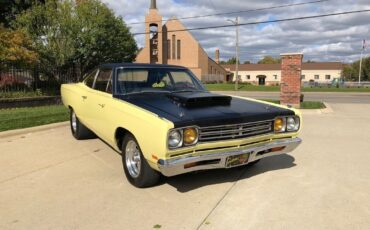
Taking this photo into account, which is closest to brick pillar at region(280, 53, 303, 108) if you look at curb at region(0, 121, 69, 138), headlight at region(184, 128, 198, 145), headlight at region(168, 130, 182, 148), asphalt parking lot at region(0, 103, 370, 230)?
asphalt parking lot at region(0, 103, 370, 230)

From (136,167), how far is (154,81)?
1554 mm

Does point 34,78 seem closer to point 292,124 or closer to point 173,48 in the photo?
point 292,124

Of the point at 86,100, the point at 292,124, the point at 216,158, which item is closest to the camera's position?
the point at 216,158

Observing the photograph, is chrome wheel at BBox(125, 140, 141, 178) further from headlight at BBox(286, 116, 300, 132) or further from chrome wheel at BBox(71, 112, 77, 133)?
chrome wheel at BBox(71, 112, 77, 133)

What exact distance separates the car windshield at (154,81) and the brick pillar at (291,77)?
28.4ft

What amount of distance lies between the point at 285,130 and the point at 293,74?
375 inches

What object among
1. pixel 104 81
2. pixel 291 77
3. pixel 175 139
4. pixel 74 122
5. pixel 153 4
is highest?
pixel 153 4

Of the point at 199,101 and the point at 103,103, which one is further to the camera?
the point at 103,103

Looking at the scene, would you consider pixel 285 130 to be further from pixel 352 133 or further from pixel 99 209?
pixel 352 133

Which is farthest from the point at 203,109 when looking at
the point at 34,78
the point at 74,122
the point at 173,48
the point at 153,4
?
the point at 173,48

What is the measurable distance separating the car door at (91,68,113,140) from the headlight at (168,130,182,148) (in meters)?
1.47

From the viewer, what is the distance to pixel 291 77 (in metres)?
14.0

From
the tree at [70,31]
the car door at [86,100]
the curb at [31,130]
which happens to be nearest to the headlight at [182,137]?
the car door at [86,100]

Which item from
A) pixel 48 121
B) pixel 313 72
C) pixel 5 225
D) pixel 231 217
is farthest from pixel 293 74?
pixel 313 72
